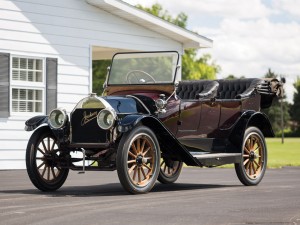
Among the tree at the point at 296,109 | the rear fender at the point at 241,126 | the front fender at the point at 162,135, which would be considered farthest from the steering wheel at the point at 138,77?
the tree at the point at 296,109

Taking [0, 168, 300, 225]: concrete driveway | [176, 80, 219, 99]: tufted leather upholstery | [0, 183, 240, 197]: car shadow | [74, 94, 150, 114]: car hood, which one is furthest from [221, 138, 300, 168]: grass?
[74, 94, 150, 114]: car hood

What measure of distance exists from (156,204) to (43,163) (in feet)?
8.47

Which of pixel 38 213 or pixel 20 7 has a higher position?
pixel 20 7

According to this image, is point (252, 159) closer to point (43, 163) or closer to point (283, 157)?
point (43, 163)

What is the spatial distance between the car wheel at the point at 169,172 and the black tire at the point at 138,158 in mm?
1820

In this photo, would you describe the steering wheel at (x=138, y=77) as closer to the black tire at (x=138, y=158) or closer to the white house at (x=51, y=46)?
the black tire at (x=138, y=158)

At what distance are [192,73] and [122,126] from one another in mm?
62227

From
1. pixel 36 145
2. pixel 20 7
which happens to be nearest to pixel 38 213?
pixel 36 145

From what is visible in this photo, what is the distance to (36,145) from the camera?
35.7ft

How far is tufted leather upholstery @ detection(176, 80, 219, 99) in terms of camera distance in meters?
12.1

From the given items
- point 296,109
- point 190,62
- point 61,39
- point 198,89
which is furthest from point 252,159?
point 296,109

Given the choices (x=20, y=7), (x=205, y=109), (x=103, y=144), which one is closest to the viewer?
(x=103, y=144)

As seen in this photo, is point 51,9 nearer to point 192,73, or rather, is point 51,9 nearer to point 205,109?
point 205,109

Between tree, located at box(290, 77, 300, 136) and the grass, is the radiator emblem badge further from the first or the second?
tree, located at box(290, 77, 300, 136)
